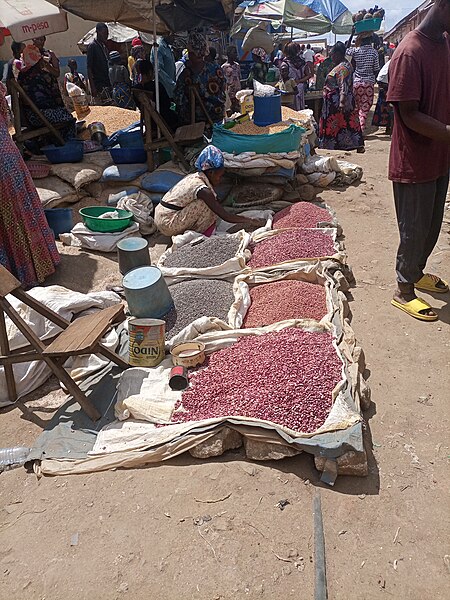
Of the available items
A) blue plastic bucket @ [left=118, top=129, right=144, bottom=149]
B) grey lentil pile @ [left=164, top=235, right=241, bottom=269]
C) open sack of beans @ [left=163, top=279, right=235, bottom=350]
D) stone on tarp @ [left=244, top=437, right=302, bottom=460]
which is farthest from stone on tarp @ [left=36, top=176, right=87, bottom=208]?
stone on tarp @ [left=244, top=437, right=302, bottom=460]

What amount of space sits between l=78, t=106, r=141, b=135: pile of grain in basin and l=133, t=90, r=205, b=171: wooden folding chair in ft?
5.52

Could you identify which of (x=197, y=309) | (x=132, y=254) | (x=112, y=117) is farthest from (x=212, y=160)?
(x=112, y=117)

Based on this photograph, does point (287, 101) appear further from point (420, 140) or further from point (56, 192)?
point (420, 140)

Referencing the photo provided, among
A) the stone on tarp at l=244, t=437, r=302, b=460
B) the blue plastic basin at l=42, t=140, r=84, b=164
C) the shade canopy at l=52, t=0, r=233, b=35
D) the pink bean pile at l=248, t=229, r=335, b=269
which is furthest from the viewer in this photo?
the shade canopy at l=52, t=0, r=233, b=35

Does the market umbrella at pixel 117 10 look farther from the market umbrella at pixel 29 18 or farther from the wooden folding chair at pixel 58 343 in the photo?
the wooden folding chair at pixel 58 343

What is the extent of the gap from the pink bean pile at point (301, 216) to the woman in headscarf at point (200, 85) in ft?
8.15

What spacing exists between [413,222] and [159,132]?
3943 millimetres

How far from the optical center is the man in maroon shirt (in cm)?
251

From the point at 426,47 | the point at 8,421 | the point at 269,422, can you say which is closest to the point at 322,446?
the point at 269,422

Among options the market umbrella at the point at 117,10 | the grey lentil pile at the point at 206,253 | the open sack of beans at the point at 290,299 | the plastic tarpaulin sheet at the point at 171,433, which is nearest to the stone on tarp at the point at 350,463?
the plastic tarpaulin sheet at the point at 171,433

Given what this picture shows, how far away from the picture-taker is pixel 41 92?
584 centimetres

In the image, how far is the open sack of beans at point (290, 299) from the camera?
2906 mm

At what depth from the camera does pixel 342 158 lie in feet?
23.1

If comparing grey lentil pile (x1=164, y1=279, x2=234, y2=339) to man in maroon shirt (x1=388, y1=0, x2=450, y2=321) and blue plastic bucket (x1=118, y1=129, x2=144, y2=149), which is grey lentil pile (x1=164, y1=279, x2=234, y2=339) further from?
blue plastic bucket (x1=118, y1=129, x2=144, y2=149)
